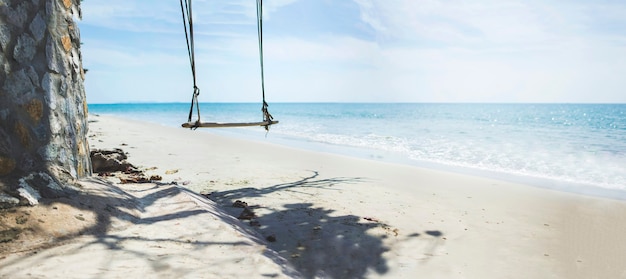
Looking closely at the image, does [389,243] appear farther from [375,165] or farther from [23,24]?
[375,165]

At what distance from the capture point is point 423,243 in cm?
420

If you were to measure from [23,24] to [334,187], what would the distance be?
16.3 ft

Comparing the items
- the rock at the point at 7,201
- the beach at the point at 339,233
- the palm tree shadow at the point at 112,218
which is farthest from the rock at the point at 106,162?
the rock at the point at 7,201

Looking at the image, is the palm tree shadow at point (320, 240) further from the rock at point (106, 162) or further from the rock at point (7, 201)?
the rock at point (106, 162)

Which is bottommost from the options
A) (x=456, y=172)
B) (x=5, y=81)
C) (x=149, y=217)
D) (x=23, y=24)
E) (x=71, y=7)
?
(x=456, y=172)

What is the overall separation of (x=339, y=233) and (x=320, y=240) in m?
0.31

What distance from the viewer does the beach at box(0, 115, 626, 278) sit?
2.87 m

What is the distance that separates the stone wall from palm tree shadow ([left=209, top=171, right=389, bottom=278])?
2.06m

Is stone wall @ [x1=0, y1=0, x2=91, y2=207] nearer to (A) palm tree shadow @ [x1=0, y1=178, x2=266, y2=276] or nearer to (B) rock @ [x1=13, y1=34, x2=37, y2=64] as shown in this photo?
(B) rock @ [x1=13, y1=34, x2=37, y2=64]

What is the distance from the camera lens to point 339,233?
4.29m

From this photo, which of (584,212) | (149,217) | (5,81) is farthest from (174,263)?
(584,212)

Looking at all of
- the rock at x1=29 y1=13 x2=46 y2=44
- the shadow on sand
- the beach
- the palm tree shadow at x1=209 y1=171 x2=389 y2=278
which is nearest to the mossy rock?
the shadow on sand

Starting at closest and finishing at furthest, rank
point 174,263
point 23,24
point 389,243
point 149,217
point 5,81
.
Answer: point 174,263, point 5,81, point 23,24, point 149,217, point 389,243

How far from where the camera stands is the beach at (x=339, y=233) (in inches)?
113
